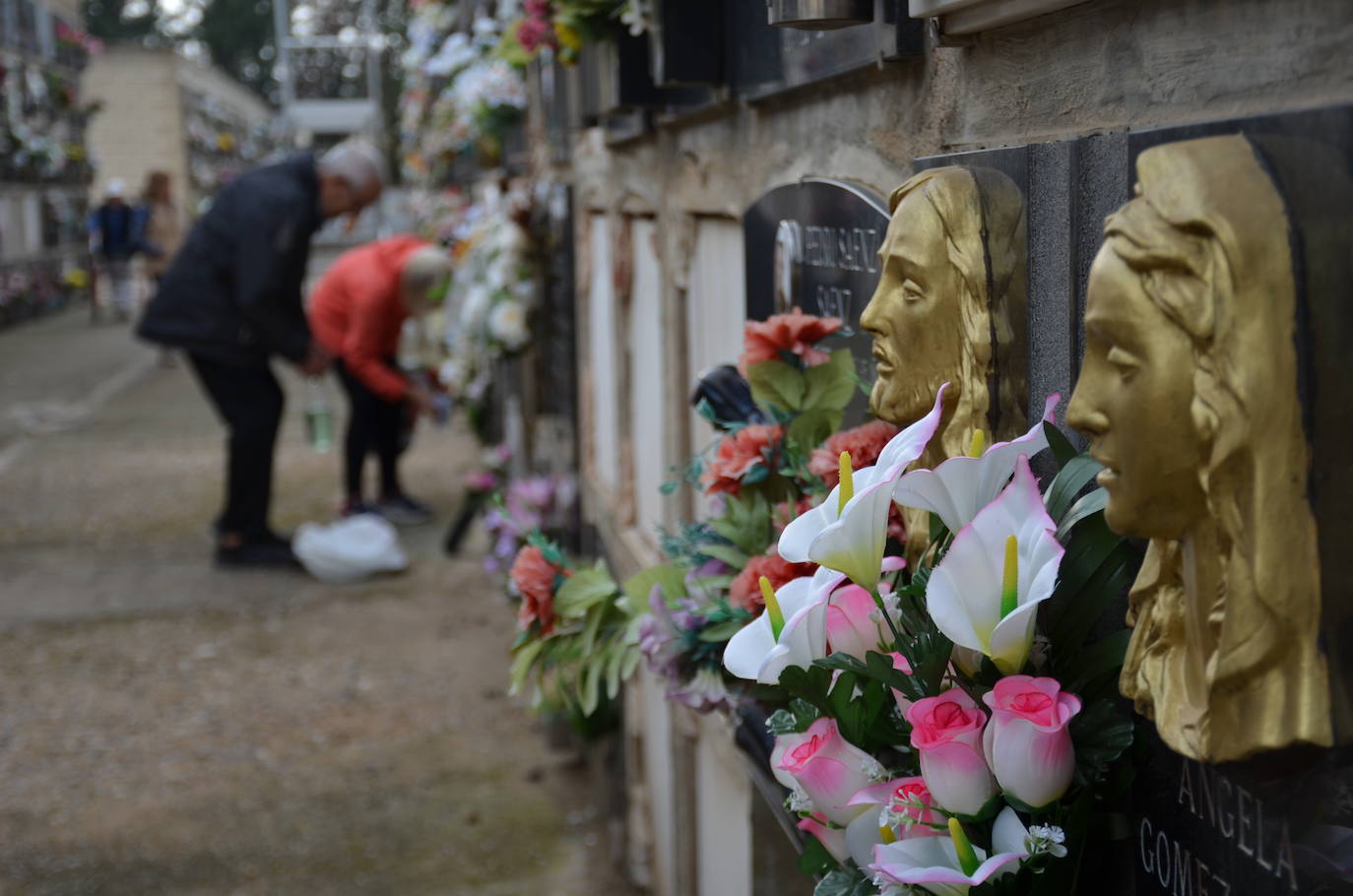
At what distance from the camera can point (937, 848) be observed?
937 mm

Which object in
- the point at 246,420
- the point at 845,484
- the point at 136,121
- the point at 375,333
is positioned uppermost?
the point at 136,121

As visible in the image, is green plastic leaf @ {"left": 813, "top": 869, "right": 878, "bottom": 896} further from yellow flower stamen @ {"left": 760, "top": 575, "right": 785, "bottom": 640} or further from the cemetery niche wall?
the cemetery niche wall

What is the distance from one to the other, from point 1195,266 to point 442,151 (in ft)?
24.7

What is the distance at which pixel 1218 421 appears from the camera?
0.67 metres

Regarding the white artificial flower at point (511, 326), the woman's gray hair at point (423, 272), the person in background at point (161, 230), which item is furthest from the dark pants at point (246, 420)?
the person in background at point (161, 230)

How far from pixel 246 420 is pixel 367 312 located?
0.82m

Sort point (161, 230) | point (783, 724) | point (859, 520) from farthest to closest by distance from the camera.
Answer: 1. point (161, 230)
2. point (783, 724)
3. point (859, 520)

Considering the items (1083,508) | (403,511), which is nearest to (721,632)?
(1083,508)

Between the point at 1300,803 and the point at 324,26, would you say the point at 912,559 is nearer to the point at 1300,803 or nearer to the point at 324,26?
the point at 1300,803

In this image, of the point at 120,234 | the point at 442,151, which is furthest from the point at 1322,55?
the point at 120,234

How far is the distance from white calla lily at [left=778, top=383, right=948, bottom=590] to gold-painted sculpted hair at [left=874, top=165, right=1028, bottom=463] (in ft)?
0.28

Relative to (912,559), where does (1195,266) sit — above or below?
above

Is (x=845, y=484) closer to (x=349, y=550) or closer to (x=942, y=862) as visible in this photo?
(x=942, y=862)

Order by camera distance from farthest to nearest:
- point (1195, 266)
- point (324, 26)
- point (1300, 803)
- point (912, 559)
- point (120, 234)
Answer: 1. point (324, 26)
2. point (120, 234)
3. point (912, 559)
4. point (1300, 803)
5. point (1195, 266)
